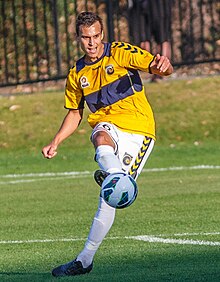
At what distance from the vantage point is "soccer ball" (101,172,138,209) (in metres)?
7.65

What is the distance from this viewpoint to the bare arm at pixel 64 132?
28.0 ft

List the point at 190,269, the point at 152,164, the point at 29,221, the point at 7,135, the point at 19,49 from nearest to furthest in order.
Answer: the point at 190,269 < the point at 29,221 < the point at 152,164 < the point at 7,135 < the point at 19,49

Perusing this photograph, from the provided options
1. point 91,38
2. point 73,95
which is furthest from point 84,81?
point 91,38

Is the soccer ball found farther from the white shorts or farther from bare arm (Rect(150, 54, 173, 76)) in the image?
bare arm (Rect(150, 54, 173, 76))

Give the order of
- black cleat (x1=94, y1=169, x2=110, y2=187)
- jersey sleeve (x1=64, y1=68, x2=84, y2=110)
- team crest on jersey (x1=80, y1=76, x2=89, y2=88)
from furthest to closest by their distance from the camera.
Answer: jersey sleeve (x1=64, y1=68, x2=84, y2=110) < team crest on jersey (x1=80, y1=76, x2=89, y2=88) < black cleat (x1=94, y1=169, x2=110, y2=187)

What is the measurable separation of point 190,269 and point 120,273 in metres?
0.45

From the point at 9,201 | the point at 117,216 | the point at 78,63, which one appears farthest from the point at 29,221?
the point at 78,63

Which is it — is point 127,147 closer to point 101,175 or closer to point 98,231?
point 101,175

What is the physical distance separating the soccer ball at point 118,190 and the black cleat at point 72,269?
50 centimetres

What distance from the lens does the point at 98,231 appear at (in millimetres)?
7953

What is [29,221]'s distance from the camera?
1112cm

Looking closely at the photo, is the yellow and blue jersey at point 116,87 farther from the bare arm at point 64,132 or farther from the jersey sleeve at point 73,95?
the bare arm at point 64,132

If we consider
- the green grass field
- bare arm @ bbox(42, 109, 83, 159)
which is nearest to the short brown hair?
bare arm @ bbox(42, 109, 83, 159)

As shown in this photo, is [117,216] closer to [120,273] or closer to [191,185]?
[191,185]
